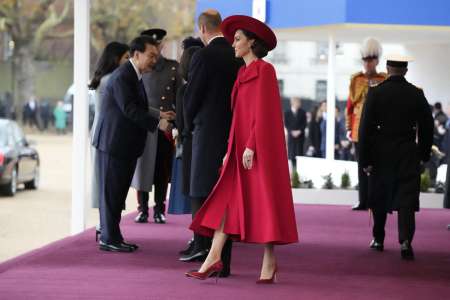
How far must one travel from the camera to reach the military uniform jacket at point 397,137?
1035 cm

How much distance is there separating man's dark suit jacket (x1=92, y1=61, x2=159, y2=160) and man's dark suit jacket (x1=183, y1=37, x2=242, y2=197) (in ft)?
3.53

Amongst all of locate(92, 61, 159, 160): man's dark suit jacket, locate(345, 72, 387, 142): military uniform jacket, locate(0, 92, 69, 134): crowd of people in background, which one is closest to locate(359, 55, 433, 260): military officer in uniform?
locate(92, 61, 159, 160): man's dark suit jacket

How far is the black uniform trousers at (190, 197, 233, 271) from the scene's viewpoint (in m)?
8.67

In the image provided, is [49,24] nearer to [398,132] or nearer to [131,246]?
[131,246]

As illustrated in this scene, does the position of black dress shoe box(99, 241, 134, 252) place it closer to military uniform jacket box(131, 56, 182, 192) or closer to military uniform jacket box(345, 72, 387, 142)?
military uniform jacket box(131, 56, 182, 192)

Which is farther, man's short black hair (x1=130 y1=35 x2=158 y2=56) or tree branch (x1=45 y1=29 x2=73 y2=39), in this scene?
tree branch (x1=45 y1=29 x2=73 y2=39)

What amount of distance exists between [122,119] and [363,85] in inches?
182

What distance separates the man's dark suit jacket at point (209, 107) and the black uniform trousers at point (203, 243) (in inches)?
4.8

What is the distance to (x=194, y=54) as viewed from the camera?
9.02 metres

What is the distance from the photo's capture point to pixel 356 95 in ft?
46.6

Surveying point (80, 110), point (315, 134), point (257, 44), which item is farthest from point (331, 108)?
point (257, 44)

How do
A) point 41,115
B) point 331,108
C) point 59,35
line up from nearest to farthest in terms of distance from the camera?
point 331,108
point 41,115
point 59,35

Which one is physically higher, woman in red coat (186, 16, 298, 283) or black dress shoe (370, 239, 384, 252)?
woman in red coat (186, 16, 298, 283)

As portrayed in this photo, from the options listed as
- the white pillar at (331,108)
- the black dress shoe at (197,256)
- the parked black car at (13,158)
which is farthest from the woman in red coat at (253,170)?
the parked black car at (13,158)
